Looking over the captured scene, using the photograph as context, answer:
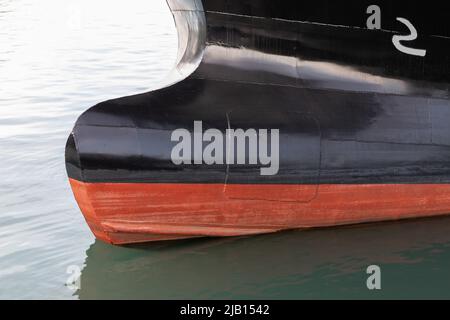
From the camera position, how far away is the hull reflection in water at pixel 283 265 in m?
5.22

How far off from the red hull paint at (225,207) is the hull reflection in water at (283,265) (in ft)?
0.42

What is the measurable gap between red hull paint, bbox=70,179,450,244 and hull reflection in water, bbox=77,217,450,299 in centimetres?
13

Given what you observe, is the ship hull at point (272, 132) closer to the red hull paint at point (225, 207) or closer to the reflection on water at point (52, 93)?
the red hull paint at point (225, 207)

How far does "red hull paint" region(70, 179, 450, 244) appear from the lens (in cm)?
546

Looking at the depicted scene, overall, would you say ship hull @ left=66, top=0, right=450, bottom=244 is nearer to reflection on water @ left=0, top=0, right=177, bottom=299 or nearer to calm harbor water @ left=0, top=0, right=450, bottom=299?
calm harbor water @ left=0, top=0, right=450, bottom=299

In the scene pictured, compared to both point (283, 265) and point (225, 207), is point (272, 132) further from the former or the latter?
point (283, 265)

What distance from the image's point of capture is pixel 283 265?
18.2 feet

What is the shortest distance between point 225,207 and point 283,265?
0.65 m

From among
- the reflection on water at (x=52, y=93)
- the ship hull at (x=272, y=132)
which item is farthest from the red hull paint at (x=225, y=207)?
the reflection on water at (x=52, y=93)

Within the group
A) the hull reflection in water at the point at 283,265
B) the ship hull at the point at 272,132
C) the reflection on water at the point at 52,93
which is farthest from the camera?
the reflection on water at the point at 52,93

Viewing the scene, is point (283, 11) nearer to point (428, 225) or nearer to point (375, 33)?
point (375, 33)

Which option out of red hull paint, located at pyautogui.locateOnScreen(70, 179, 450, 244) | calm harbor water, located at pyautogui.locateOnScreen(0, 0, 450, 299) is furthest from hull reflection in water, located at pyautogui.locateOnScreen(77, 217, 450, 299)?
red hull paint, located at pyautogui.locateOnScreen(70, 179, 450, 244)
